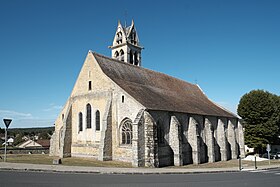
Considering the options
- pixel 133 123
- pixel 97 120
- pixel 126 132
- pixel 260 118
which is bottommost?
pixel 126 132

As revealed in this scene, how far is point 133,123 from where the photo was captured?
22.8 metres

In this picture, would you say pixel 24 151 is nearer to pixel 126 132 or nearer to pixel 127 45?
pixel 126 132

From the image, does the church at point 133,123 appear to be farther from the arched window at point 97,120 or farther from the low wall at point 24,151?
the low wall at point 24,151

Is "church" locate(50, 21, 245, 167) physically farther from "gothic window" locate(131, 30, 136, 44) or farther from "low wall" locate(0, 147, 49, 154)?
"gothic window" locate(131, 30, 136, 44)

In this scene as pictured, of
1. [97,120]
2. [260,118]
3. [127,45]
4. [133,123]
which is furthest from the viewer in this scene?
[127,45]

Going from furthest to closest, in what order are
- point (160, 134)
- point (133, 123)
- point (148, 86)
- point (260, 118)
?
1. point (260, 118)
2. point (148, 86)
3. point (160, 134)
4. point (133, 123)

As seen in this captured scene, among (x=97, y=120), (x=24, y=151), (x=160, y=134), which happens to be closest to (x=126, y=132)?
(x=160, y=134)

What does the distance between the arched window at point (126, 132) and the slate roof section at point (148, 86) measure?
2.63 metres

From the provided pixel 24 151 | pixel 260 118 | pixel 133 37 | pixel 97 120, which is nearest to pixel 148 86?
pixel 97 120

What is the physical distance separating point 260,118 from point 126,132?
25.6 metres

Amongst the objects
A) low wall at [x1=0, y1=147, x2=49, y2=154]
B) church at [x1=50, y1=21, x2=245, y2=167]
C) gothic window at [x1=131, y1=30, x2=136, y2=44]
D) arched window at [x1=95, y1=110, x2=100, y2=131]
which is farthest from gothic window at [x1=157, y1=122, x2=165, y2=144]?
gothic window at [x1=131, y1=30, x2=136, y2=44]

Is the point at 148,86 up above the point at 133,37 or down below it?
below

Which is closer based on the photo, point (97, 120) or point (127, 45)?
point (97, 120)

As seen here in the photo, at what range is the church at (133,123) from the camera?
24.1 meters
